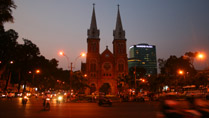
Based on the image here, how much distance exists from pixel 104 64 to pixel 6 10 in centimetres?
6014

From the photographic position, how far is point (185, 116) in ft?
23.0

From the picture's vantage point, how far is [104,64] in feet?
262

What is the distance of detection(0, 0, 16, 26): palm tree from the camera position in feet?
68.1

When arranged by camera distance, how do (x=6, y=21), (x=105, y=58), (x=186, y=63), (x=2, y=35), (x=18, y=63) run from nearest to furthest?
(x=6, y=21) → (x=2, y=35) → (x=18, y=63) → (x=186, y=63) → (x=105, y=58)

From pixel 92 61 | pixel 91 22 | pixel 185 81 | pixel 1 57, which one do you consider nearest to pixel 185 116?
pixel 185 81

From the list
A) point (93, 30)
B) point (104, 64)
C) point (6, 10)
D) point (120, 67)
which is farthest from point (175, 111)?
point (93, 30)

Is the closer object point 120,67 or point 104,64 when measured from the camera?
→ point 120,67

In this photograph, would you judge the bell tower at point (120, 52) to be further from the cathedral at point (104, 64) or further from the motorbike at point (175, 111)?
the motorbike at point (175, 111)

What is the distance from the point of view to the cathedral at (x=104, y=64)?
7756 cm

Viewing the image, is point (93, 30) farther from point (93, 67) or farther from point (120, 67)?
point (120, 67)

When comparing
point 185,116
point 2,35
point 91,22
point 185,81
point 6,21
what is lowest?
point 185,116

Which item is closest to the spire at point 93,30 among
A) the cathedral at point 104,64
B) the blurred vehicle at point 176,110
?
the cathedral at point 104,64

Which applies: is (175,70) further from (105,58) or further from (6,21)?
(6,21)

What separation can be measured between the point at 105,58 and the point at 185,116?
241 feet
